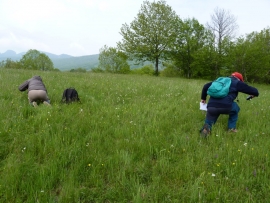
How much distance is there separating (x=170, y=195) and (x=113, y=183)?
0.83 meters

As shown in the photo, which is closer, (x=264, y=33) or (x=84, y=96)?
(x=84, y=96)

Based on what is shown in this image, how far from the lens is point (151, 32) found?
102 ft

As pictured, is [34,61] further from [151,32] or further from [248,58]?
[248,58]

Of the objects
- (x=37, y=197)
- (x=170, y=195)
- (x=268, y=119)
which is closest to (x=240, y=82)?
(x=268, y=119)

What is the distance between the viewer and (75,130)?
4254mm

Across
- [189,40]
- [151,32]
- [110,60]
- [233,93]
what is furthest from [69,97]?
[110,60]

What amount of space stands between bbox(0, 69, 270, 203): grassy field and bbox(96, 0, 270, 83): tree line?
27757 mm

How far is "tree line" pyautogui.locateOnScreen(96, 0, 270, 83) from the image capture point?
96.5 feet

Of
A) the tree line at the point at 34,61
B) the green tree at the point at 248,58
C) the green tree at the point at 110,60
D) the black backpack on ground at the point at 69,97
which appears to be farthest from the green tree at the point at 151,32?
the tree line at the point at 34,61

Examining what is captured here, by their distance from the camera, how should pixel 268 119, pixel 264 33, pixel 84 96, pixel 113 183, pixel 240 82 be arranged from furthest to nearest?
pixel 264 33
pixel 84 96
pixel 268 119
pixel 240 82
pixel 113 183

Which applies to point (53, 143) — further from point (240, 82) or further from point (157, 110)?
point (240, 82)

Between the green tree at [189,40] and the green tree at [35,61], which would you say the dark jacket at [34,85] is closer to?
the green tree at [189,40]

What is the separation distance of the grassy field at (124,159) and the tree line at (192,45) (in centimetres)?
2776

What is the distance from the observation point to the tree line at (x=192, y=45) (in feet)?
96.5
